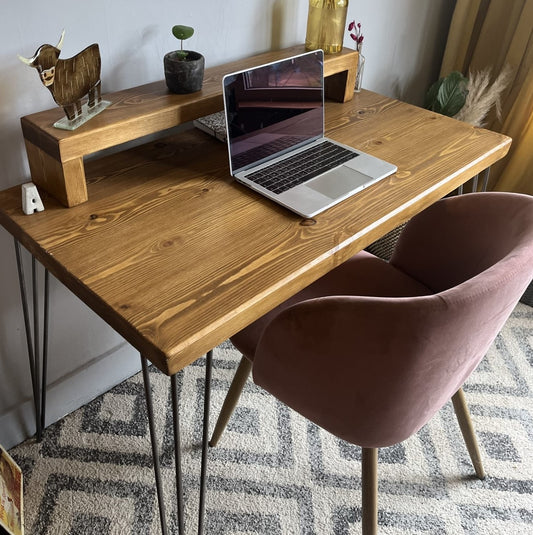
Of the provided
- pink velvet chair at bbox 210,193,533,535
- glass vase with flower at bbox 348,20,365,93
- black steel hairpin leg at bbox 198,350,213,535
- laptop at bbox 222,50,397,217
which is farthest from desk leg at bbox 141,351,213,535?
glass vase with flower at bbox 348,20,365,93

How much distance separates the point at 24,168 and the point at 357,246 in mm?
679

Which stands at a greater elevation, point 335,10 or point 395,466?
point 335,10

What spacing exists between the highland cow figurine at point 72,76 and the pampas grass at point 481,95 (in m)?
1.33

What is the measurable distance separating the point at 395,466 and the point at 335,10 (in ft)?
3.73

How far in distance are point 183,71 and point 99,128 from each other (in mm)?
224

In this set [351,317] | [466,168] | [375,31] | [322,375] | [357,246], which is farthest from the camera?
[375,31]

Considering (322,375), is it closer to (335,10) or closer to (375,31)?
(335,10)

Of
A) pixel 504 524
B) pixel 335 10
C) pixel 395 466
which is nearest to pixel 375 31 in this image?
pixel 335 10

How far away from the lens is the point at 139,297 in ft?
2.78

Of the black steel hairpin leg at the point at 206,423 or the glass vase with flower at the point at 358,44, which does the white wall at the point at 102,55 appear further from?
the black steel hairpin leg at the point at 206,423

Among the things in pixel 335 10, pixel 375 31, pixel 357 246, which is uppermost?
pixel 335 10

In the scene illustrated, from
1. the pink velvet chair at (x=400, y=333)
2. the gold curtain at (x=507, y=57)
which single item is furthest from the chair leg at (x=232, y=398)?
the gold curtain at (x=507, y=57)

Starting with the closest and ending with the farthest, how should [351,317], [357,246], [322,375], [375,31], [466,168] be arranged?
[351,317] → [322,375] → [357,246] → [466,168] → [375,31]

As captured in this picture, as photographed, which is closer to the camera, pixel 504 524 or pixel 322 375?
pixel 322 375
